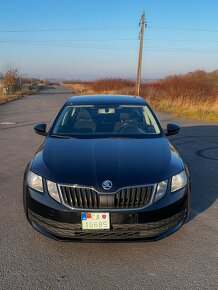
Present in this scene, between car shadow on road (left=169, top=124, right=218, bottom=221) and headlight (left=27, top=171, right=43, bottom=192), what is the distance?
190 centimetres

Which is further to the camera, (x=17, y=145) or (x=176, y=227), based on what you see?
(x=17, y=145)

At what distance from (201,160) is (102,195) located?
4594mm

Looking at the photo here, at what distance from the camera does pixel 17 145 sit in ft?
29.8

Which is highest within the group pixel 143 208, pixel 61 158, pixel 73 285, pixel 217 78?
pixel 61 158

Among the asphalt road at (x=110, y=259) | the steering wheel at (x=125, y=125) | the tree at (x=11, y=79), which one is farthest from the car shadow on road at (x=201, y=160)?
the tree at (x=11, y=79)

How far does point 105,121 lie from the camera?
4.98 metres

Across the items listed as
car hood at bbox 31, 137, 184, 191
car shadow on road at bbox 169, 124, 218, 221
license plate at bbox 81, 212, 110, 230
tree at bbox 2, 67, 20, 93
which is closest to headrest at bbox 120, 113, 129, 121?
car hood at bbox 31, 137, 184, 191

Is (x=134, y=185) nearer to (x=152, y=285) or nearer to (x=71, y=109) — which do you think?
(x=152, y=285)

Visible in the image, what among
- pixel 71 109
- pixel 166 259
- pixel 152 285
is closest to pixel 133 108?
pixel 71 109

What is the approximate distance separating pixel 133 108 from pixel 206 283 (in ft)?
10.1

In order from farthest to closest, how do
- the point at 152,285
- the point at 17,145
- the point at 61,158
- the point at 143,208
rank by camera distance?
the point at 17,145
the point at 61,158
the point at 143,208
the point at 152,285

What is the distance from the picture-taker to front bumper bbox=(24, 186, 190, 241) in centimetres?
Answer: 308

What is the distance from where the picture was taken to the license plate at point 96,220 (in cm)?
305

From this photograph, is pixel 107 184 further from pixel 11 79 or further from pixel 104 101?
pixel 11 79
